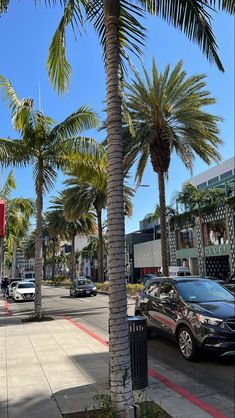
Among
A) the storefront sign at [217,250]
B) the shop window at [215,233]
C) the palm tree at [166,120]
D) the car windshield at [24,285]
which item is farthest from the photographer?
the shop window at [215,233]

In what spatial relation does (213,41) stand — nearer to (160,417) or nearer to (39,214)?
(160,417)

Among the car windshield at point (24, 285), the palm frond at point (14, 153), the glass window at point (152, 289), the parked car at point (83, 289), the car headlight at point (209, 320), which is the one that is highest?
the palm frond at point (14, 153)

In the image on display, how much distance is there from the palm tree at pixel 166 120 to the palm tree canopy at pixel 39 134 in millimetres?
5323

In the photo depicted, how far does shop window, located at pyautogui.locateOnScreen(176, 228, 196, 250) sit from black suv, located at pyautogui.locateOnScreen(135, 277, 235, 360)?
39286 mm

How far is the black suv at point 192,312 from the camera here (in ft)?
26.5

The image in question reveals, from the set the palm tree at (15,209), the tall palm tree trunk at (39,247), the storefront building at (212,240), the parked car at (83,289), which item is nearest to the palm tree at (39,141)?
the tall palm tree trunk at (39,247)

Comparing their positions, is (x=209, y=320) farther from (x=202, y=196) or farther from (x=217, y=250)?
(x=217, y=250)

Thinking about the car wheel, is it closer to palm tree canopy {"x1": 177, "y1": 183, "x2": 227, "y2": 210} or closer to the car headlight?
the car headlight

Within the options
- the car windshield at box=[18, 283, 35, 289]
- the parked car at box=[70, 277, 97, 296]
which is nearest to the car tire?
the car windshield at box=[18, 283, 35, 289]

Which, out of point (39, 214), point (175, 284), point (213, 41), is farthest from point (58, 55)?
point (39, 214)

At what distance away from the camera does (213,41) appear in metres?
6.81

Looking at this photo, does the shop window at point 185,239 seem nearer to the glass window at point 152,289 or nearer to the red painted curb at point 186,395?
the glass window at point 152,289

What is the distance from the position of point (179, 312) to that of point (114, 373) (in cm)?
425

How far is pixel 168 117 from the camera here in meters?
20.8
